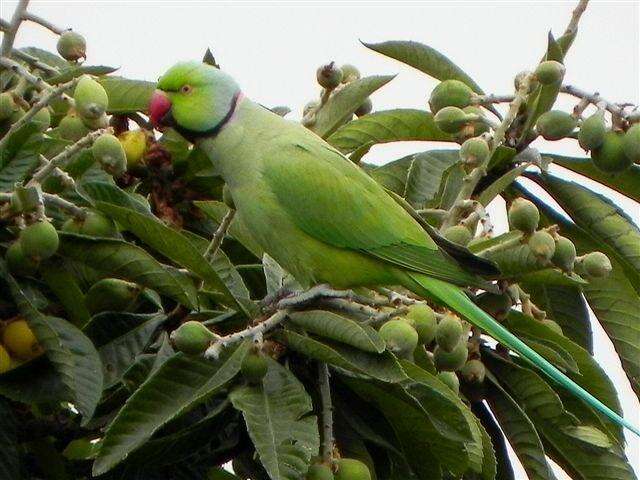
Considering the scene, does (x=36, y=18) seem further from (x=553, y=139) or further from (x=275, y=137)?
(x=553, y=139)

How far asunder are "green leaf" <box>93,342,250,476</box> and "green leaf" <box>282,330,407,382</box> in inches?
4.6

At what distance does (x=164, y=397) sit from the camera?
239cm

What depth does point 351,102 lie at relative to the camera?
3215mm

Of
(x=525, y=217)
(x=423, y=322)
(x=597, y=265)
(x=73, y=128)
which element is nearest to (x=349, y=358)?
(x=423, y=322)

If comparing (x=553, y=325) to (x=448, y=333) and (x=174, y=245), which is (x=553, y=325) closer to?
(x=448, y=333)

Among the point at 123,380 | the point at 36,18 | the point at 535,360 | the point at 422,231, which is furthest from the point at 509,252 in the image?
the point at 36,18

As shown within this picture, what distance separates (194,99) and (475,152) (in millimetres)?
890

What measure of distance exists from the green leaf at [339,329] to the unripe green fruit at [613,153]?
855 millimetres

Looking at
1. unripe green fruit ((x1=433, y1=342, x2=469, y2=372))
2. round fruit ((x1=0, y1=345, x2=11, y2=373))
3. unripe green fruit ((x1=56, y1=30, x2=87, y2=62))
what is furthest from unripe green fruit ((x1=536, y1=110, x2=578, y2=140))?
round fruit ((x1=0, y1=345, x2=11, y2=373))

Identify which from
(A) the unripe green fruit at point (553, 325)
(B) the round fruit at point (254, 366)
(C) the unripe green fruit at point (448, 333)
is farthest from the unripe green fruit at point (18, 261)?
(A) the unripe green fruit at point (553, 325)

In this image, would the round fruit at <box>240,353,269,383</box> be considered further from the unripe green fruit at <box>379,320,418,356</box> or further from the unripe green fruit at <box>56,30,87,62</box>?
the unripe green fruit at <box>56,30,87,62</box>

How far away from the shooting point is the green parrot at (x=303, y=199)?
3.18 metres

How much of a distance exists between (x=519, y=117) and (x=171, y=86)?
0.94m

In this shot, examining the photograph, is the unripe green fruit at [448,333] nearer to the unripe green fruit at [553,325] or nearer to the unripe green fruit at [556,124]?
the unripe green fruit at [553,325]
